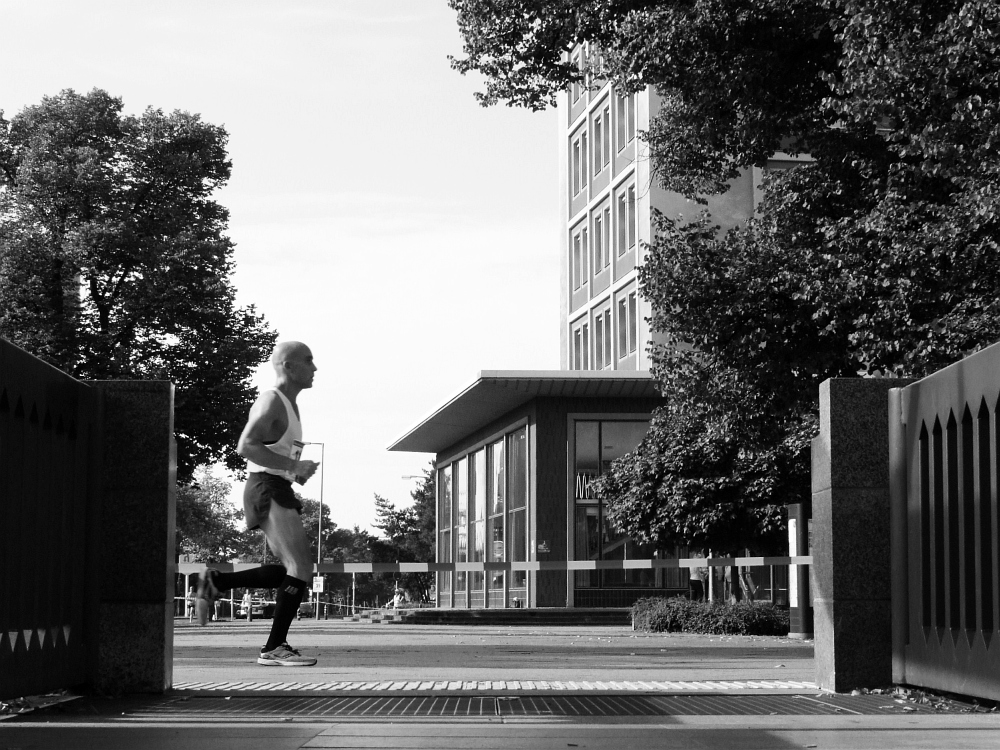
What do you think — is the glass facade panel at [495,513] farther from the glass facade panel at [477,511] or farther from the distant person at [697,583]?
the distant person at [697,583]

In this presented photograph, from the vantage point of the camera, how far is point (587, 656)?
55.6ft

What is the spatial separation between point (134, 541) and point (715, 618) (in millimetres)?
19765

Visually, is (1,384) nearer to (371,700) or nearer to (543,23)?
(371,700)

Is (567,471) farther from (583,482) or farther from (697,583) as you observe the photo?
(697,583)

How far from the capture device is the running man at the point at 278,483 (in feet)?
30.7

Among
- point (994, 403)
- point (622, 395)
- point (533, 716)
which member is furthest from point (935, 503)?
point (622, 395)

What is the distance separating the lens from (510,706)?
27.9 ft

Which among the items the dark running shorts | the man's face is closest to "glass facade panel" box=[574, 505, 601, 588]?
the man's face

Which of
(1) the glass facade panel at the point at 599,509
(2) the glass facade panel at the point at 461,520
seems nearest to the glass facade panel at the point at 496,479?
(2) the glass facade panel at the point at 461,520

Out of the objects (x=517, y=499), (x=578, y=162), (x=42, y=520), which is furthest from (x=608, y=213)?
(x=42, y=520)

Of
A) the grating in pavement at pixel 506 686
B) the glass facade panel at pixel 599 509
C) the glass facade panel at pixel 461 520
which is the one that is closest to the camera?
the grating in pavement at pixel 506 686

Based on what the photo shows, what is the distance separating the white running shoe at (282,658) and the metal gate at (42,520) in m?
1.32

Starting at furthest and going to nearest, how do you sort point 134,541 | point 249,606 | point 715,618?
1. point 249,606
2. point 715,618
3. point 134,541

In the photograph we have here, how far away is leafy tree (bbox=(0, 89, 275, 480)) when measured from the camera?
38.1 metres
